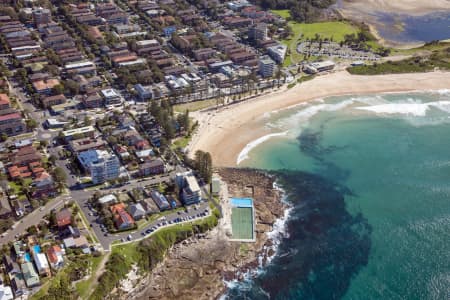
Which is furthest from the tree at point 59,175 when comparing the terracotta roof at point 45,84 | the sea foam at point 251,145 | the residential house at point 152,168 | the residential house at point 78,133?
the terracotta roof at point 45,84

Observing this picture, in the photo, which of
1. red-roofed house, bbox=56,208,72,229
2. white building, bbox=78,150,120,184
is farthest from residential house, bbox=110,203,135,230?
white building, bbox=78,150,120,184

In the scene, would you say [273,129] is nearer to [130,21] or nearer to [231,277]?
[231,277]

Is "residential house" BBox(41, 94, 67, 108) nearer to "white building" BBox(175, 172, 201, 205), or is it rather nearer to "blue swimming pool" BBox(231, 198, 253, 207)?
"white building" BBox(175, 172, 201, 205)

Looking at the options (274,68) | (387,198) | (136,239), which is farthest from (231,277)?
(274,68)

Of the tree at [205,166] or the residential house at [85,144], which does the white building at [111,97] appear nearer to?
the residential house at [85,144]

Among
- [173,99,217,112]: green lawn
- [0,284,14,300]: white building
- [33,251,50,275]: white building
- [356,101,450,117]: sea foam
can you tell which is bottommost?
[0,284,14,300]: white building

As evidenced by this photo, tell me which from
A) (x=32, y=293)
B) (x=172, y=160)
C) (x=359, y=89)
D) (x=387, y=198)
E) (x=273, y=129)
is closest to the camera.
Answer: (x=32, y=293)
